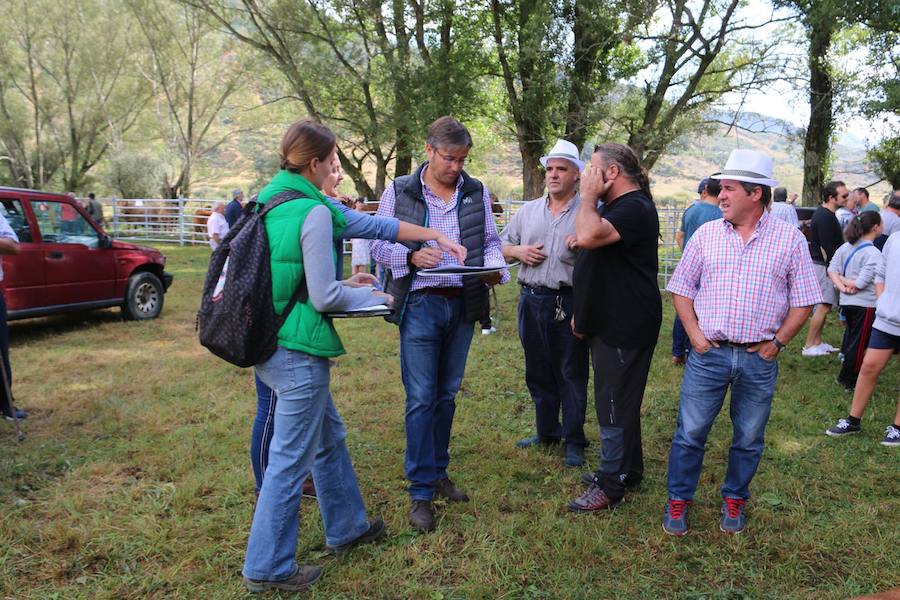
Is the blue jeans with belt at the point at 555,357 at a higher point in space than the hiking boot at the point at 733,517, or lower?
higher

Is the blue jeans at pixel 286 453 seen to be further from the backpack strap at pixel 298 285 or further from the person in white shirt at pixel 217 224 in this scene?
the person in white shirt at pixel 217 224

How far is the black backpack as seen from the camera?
2.64m

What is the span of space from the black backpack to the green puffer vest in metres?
0.02

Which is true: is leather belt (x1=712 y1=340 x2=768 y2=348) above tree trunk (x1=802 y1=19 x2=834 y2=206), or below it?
below

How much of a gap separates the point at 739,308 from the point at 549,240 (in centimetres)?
131

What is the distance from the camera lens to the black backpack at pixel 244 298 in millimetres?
2643

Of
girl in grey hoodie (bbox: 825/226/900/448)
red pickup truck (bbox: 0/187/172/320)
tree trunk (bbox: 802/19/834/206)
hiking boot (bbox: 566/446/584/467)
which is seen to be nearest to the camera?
hiking boot (bbox: 566/446/584/467)

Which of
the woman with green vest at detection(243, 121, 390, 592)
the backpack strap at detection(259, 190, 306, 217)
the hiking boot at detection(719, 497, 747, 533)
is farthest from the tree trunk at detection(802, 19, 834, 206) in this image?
the backpack strap at detection(259, 190, 306, 217)

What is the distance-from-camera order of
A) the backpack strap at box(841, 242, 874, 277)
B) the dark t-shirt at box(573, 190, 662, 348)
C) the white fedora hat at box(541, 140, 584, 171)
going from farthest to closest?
the backpack strap at box(841, 242, 874, 277) → the white fedora hat at box(541, 140, 584, 171) → the dark t-shirt at box(573, 190, 662, 348)

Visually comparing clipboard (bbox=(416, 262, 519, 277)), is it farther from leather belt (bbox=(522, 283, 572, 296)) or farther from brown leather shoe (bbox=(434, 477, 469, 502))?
brown leather shoe (bbox=(434, 477, 469, 502))

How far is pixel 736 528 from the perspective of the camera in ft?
11.7

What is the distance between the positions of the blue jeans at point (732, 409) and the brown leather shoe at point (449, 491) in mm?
1162

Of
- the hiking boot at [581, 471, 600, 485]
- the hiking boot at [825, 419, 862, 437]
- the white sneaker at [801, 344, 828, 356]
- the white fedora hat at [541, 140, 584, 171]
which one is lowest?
the hiking boot at [581, 471, 600, 485]

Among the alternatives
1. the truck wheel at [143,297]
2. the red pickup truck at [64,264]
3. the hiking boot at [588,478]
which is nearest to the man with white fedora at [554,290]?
the hiking boot at [588,478]
